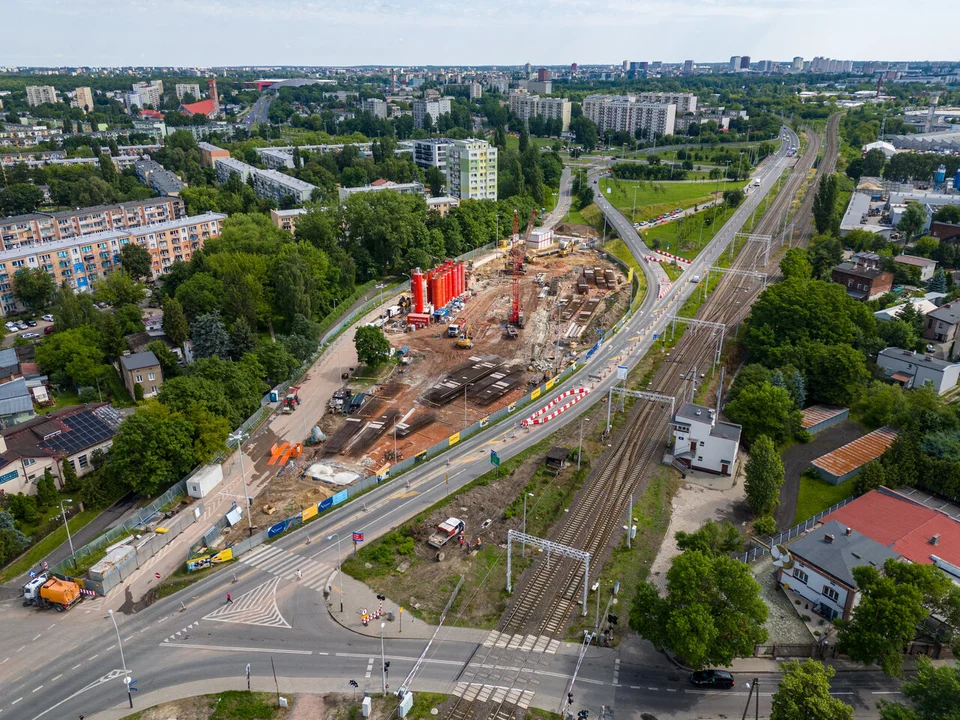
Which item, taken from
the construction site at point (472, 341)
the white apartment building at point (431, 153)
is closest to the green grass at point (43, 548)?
the construction site at point (472, 341)

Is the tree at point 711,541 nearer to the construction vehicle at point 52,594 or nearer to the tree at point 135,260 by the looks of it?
the construction vehicle at point 52,594

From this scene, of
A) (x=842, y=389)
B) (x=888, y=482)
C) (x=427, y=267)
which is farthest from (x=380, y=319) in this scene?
(x=888, y=482)

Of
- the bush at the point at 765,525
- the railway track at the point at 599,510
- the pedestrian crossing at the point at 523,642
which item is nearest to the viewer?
the railway track at the point at 599,510

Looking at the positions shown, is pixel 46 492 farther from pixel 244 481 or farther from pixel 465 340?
pixel 465 340

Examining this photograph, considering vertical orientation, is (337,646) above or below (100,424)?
below

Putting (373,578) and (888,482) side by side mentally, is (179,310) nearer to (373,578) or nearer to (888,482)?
(373,578)

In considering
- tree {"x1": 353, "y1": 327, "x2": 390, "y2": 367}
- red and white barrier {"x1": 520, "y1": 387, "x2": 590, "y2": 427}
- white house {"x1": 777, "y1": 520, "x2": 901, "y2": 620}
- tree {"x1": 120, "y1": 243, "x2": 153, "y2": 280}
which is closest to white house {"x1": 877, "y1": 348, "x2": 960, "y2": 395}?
white house {"x1": 777, "y1": 520, "x2": 901, "y2": 620}
